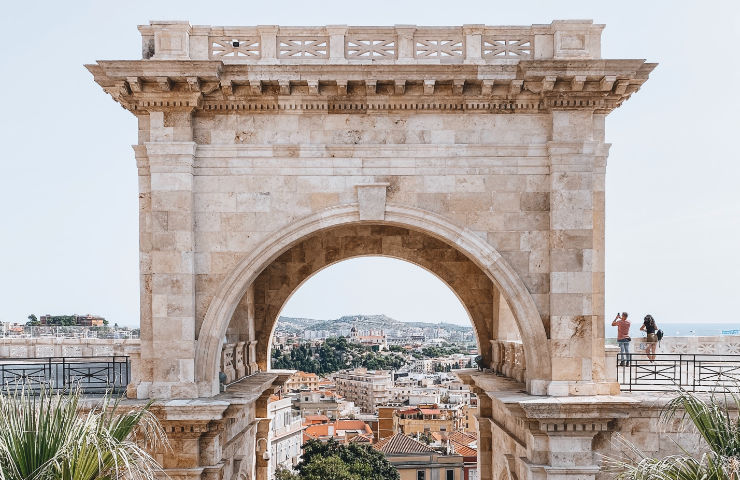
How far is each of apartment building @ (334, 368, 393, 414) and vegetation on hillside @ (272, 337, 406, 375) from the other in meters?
7.23

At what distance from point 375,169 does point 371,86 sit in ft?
3.91

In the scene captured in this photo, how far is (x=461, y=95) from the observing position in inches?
391

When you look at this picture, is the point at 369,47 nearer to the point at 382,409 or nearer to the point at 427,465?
the point at 427,465

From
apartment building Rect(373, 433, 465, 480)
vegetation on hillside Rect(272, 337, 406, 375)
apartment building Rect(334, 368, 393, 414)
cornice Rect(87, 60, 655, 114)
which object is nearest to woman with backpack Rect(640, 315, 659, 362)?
cornice Rect(87, 60, 655, 114)

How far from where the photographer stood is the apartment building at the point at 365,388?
334 feet

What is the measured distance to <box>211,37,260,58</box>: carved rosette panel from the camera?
988 cm

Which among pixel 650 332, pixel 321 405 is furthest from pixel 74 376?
pixel 321 405

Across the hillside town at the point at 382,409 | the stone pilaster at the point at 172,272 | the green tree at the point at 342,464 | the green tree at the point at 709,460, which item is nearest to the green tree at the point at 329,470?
the green tree at the point at 342,464

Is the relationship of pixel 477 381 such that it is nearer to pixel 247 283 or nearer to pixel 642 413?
pixel 642 413

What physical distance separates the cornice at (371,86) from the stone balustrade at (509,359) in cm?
416

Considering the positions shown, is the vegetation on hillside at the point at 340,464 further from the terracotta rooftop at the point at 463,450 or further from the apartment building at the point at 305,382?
the apartment building at the point at 305,382

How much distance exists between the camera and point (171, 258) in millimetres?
9781

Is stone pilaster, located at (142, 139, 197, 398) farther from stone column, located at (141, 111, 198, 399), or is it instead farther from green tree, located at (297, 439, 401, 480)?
green tree, located at (297, 439, 401, 480)

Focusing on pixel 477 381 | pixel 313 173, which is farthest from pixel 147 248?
pixel 477 381
